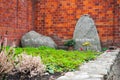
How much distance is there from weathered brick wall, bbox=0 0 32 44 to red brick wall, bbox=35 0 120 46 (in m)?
0.52

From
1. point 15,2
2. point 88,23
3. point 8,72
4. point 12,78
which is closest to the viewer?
point 8,72

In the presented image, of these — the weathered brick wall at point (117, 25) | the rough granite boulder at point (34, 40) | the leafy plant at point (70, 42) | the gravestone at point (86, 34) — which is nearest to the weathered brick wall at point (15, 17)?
the rough granite boulder at point (34, 40)

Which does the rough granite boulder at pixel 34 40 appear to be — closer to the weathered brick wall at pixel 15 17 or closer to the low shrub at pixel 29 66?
the weathered brick wall at pixel 15 17

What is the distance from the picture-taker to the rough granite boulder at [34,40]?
917cm

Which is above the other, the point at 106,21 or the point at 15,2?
the point at 15,2

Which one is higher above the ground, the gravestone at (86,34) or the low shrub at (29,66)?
the low shrub at (29,66)

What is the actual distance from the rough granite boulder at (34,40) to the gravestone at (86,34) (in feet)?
2.96

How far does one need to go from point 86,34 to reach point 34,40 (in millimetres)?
1713

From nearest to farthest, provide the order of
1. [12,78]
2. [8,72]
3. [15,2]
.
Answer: [8,72], [12,78], [15,2]

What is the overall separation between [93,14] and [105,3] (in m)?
0.54

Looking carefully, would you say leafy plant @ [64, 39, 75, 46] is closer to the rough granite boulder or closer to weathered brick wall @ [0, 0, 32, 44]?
the rough granite boulder

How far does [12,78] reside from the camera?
3.67 m

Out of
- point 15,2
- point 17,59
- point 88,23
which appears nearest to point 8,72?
point 17,59

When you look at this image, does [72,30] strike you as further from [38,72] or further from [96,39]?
[38,72]
